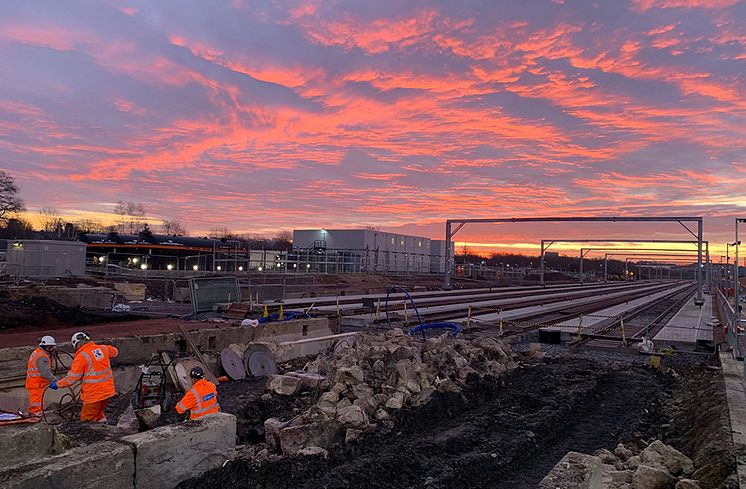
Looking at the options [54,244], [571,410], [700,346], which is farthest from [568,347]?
[54,244]

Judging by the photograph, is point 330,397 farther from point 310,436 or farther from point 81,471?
point 81,471

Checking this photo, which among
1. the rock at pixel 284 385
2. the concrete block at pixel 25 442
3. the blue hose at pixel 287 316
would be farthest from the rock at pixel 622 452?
the blue hose at pixel 287 316

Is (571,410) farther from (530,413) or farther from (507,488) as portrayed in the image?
(507,488)

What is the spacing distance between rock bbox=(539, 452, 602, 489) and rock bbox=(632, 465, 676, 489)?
49 centimetres

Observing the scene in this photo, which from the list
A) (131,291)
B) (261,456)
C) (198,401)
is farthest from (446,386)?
(131,291)

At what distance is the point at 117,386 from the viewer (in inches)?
453

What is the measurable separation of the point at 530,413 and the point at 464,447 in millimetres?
2439

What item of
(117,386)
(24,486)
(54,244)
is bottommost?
(117,386)

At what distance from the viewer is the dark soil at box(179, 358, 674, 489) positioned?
270 inches

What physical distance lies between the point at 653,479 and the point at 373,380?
547 cm

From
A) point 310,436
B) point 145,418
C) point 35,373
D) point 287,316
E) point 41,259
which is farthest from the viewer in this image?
point 41,259

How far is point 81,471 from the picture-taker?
5.27m

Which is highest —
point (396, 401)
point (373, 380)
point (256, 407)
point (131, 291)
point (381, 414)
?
point (131, 291)

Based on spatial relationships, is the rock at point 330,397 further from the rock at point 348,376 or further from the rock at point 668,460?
the rock at point 668,460
